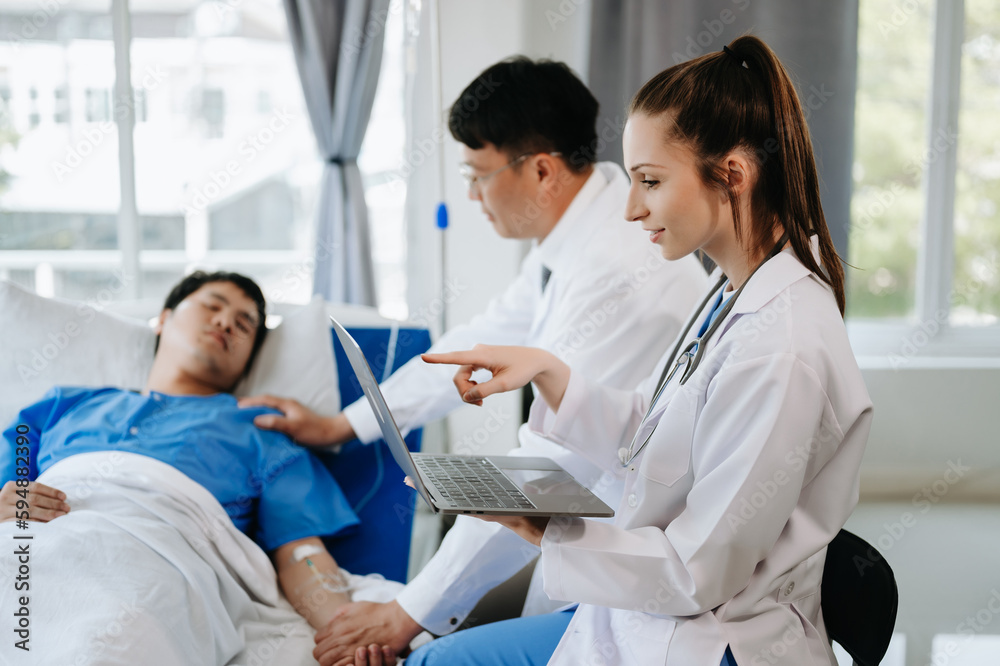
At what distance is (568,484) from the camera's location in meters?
1.04

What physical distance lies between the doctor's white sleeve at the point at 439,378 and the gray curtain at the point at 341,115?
1.16 meters

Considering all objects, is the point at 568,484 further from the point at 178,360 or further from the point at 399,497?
the point at 178,360

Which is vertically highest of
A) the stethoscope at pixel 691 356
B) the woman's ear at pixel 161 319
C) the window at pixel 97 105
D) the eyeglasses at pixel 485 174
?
the window at pixel 97 105

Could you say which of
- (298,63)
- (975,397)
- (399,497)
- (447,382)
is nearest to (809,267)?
(447,382)

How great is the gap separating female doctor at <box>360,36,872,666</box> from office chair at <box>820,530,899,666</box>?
0.10 feet

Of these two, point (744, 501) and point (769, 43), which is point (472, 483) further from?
point (769, 43)

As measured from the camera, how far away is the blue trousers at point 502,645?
3.85ft

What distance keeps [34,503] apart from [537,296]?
118 centimetres

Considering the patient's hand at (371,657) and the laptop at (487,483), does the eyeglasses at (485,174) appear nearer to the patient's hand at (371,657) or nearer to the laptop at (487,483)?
the laptop at (487,483)

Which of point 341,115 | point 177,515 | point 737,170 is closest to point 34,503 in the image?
point 177,515

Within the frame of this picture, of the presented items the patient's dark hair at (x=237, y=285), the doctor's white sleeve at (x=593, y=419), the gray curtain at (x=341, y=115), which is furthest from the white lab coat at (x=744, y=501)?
A: the gray curtain at (x=341, y=115)

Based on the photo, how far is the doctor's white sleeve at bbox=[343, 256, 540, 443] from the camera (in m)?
1.89

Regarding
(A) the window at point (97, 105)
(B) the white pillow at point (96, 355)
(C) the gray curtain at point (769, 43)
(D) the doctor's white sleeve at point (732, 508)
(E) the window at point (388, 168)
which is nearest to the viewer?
(D) the doctor's white sleeve at point (732, 508)

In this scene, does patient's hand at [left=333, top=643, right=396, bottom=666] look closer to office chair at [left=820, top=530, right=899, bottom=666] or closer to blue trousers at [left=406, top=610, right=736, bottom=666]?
blue trousers at [left=406, top=610, right=736, bottom=666]
